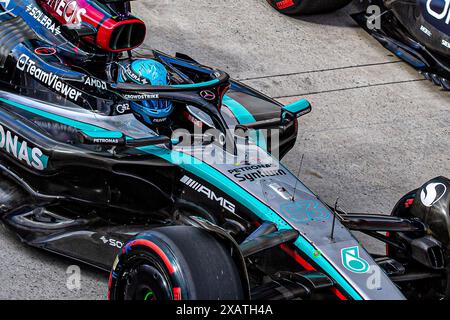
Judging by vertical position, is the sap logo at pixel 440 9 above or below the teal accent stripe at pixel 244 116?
above

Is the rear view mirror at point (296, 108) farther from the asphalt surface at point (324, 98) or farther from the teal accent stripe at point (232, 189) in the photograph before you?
the asphalt surface at point (324, 98)

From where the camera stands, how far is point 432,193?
5.22 m

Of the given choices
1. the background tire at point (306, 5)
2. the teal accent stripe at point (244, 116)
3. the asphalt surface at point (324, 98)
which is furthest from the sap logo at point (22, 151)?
the background tire at point (306, 5)

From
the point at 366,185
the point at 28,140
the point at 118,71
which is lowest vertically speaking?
the point at 366,185

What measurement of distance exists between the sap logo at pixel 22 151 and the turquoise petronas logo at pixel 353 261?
1.98 m

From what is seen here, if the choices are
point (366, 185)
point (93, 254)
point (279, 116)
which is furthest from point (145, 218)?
point (366, 185)

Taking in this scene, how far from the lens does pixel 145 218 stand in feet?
17.8

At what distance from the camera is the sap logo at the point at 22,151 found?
5.50 meters

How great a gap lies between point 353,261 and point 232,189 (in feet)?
2.74

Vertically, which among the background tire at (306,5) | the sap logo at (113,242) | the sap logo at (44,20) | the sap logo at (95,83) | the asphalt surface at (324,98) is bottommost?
the asphalt surface at (324,98)

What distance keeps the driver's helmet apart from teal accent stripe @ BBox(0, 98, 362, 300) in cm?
23

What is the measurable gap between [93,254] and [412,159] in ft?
10.2

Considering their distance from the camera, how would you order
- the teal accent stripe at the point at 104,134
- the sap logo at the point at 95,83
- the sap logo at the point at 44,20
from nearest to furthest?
the teal accent stripe at the point at 104,134
the sap logo at the point at 95,83
the sap logo at the point at 44,20
